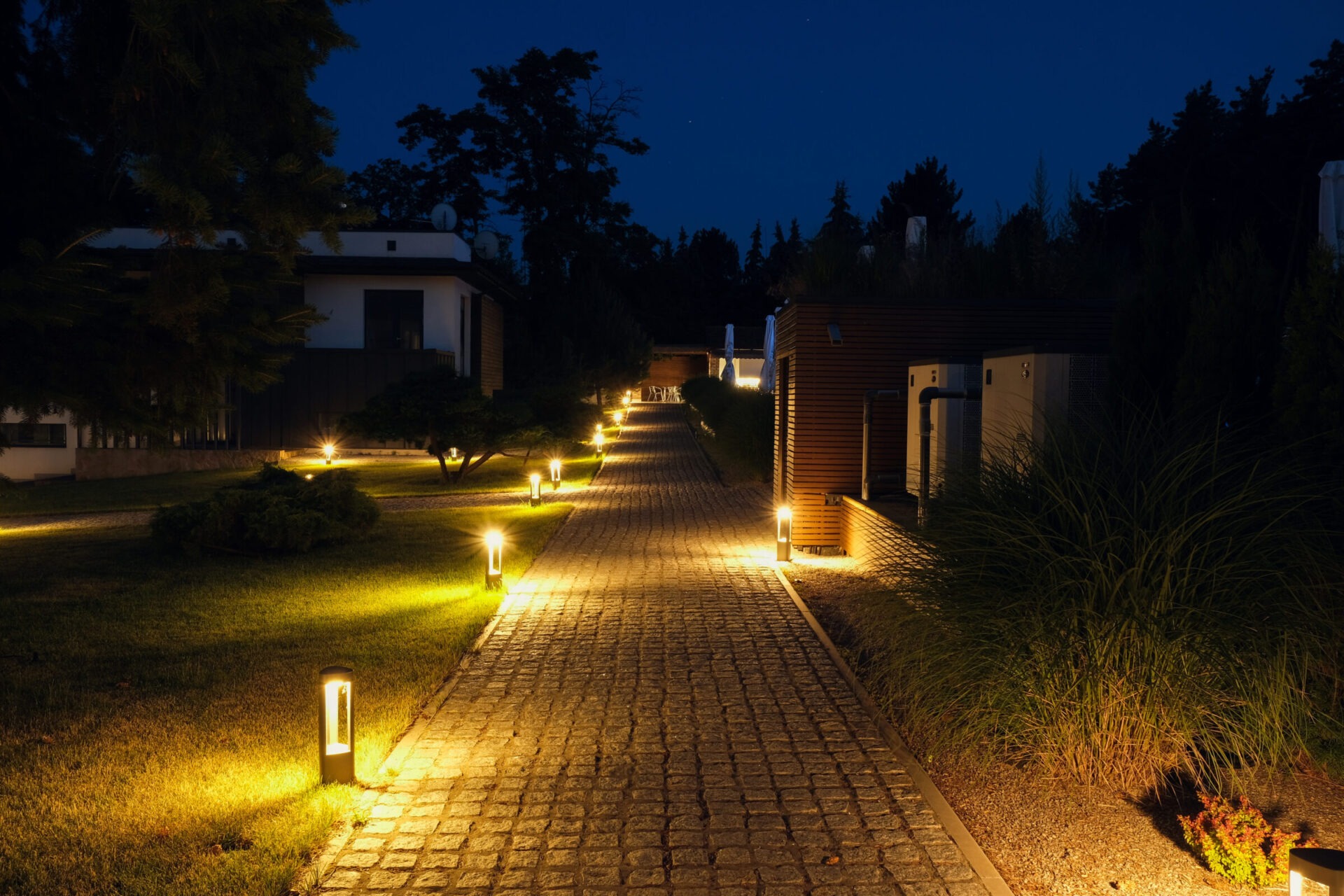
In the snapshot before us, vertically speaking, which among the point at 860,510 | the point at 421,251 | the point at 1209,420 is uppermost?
the point at 421,251

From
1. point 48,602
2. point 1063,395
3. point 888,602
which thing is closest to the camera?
point 888,602

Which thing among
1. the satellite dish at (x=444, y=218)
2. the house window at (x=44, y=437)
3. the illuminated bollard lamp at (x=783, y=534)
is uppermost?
the satellite dish at (x=444, y=218)

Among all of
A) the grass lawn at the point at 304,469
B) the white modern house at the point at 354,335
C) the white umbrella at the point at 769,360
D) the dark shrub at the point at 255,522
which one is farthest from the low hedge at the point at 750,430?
the dark shrub at the point at 255,522

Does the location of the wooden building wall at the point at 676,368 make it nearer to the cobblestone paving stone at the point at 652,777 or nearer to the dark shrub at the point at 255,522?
the dark shrub at the point at 255,522

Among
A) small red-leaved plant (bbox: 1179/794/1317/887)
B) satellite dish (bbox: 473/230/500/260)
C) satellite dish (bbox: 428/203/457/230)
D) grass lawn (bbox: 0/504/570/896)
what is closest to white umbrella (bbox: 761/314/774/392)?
satellite dish (bbox: 428/203/457/230)

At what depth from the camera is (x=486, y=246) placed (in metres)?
37.5

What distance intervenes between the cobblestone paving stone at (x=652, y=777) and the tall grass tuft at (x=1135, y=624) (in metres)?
0.68

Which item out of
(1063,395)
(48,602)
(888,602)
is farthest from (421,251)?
(888,602)

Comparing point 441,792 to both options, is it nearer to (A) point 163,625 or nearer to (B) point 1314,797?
(B) point 1314,797

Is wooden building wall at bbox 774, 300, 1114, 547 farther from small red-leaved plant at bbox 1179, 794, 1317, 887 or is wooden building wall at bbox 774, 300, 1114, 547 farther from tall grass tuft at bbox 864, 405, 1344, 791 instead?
small red-leaved plant at bbox 1179, 794, 1317, 887

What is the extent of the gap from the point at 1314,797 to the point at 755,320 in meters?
77.3

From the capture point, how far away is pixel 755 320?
266ft

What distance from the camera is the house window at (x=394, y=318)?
2956cm

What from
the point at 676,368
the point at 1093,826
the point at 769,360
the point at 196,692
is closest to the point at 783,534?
the point at 196,692
